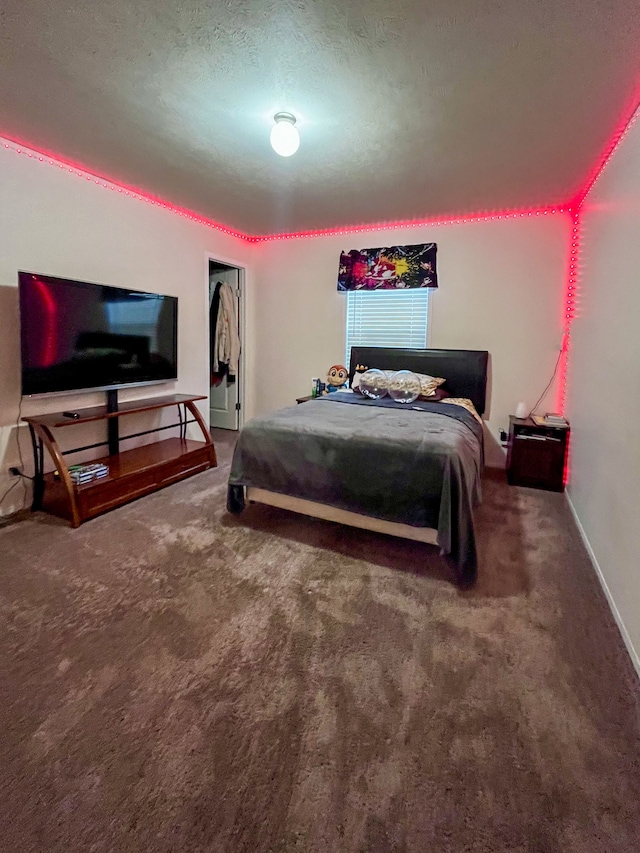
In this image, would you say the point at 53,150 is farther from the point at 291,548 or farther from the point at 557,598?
the point at 557,598

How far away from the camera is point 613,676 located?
5.22 feet

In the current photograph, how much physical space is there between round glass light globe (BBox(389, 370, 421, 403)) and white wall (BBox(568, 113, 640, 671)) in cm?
128

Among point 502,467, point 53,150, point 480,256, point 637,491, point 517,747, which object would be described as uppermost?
point 53,150

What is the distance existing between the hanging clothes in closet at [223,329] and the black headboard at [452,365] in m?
1.88

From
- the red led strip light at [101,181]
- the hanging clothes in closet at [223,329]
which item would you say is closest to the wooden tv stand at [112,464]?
the hanging clothes in closet at [223,329]

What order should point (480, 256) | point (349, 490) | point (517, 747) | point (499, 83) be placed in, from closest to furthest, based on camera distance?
point (517, 747) < point (499, 83) < point (349, 490) < point (480, 256)

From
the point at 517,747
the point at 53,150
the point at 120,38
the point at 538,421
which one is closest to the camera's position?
the point at 517,747

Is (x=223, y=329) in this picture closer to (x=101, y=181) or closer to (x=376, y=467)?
(x=101, y=181)

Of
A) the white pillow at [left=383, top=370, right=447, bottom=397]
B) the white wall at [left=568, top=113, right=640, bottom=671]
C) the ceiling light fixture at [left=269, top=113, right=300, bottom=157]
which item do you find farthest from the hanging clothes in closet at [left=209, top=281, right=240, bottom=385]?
the white wall at [left=568, top=113, right=640, bottom=671]

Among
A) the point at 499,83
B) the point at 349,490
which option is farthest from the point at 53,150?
the point at 349,490

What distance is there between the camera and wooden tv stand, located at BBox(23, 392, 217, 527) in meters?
2.76

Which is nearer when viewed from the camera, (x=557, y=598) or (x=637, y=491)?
(x=637, y=491)

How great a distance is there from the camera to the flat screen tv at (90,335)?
2715 millimetres

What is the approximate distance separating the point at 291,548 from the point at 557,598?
4.67ft
